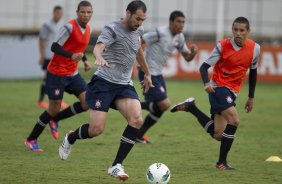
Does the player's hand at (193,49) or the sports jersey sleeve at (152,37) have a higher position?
the sports jersey sleeve at (152,37)

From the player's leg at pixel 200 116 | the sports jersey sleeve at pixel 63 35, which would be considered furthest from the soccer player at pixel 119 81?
the sports jersey sleeve at pixel 63 35

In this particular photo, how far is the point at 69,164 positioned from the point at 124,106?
159 centimetres

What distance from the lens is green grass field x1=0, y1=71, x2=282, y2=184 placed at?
9.90m

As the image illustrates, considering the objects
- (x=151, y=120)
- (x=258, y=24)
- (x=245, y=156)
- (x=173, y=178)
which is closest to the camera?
(x=173, y=178)

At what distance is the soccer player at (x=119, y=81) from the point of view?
31.7ft

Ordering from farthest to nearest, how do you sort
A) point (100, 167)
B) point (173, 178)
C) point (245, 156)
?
1. point (245, 156)
2. point (100, 167)
3. point (173, 178)

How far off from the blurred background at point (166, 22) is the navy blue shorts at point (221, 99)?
16447 mm

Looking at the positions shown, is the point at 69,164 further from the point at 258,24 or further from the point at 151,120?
the point at 258,24

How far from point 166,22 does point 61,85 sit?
23892mm

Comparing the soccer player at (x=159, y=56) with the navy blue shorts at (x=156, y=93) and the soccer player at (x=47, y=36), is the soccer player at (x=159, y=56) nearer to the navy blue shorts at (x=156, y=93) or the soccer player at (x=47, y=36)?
the navy blue shorts at (x=156, y=93)

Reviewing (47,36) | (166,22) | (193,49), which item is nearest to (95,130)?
(193,49)

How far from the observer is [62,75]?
502 inches

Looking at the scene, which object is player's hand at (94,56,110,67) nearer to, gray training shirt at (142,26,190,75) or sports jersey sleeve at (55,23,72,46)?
sports jersey sleeve at (55,23,72,46)

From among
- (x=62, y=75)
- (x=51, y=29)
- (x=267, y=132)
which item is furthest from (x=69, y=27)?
(x=51, y=29)
